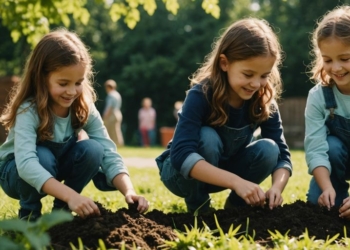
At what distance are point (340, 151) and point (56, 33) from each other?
6.21 feet

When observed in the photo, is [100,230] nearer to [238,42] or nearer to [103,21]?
[238,42]

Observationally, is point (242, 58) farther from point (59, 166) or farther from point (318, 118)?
point (59, 166)

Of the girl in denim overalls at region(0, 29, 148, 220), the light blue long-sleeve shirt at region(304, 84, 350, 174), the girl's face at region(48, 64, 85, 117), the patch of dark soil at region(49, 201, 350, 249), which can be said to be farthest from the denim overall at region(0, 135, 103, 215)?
the light blue long-sleeve shirt at region(304, 84, 350, 174)

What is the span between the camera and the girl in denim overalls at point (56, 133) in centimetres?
336

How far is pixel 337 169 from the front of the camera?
12.5 ft

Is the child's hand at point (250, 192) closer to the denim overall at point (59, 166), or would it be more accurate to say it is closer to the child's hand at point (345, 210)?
the child's hand at point (345, 210)

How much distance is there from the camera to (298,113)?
2322cm

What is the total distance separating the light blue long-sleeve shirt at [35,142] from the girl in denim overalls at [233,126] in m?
0.39

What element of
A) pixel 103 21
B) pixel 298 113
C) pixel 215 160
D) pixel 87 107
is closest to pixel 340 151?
pixel 215 160

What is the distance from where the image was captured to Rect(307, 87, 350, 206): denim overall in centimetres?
376

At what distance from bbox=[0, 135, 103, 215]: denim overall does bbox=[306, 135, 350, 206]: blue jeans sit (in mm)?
1400

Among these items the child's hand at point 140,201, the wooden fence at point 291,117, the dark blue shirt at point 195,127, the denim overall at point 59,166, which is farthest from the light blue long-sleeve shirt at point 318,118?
the wooden fence at point 291,117

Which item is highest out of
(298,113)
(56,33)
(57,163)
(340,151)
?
(56,33)

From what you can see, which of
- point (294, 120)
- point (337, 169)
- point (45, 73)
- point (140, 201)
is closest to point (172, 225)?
point (140, 201)
